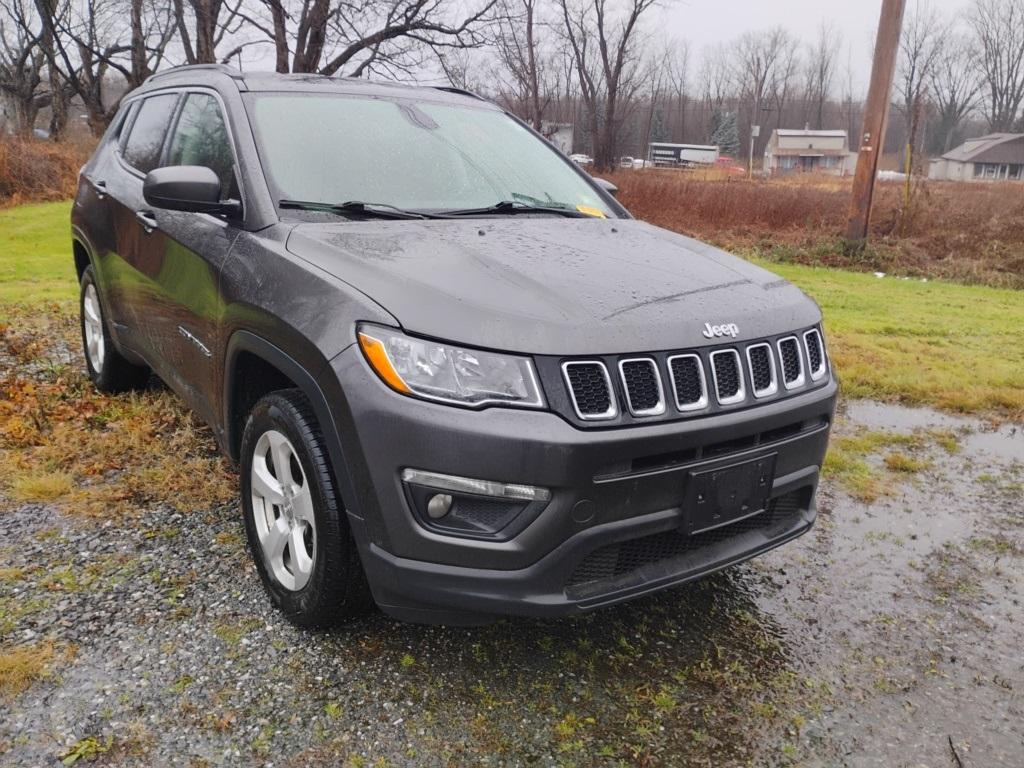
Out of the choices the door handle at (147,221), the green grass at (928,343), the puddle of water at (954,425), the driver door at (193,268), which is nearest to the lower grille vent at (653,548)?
the driver door at (193,268)

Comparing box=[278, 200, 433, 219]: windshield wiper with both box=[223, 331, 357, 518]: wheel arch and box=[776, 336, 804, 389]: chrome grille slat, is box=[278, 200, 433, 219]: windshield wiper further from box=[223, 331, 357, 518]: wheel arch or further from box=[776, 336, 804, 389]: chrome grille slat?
box=[776, 336, 804, 389]: chrome grille slat

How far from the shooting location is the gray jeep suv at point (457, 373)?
6.90 ft

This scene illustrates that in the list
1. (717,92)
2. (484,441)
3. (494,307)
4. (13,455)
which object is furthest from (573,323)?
(717,92)

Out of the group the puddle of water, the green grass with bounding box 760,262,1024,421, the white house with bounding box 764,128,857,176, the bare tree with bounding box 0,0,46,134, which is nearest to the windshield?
the puddle of water

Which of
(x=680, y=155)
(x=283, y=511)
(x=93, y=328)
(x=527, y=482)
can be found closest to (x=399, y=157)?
(x=283, y=511)

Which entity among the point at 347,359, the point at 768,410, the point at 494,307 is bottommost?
the point at 768,410

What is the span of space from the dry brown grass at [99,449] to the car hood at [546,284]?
1.62 m

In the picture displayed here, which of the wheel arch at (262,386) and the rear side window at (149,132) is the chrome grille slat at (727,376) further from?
the rear side window at (149,132)

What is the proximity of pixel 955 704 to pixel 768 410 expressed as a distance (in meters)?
1.05

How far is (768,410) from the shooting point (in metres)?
2.39

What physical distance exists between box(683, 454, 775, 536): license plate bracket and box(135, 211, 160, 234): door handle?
255cm

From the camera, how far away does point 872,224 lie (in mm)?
16219

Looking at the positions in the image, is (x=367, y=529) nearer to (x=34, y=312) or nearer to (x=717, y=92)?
(x=34, y=312)

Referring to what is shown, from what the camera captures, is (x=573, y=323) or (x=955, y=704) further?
(x=955, y=704)
